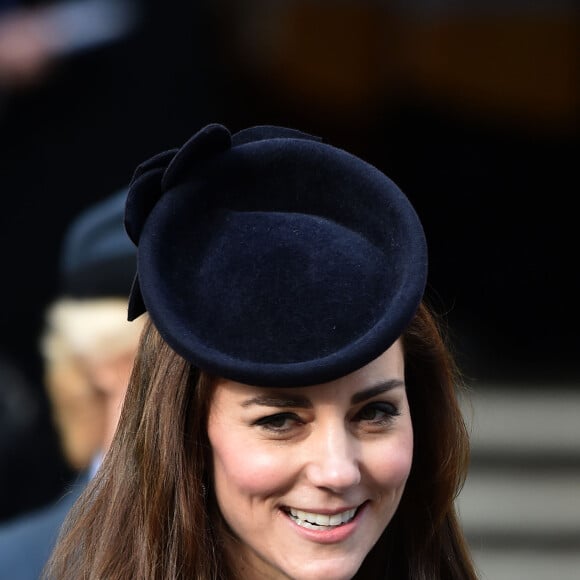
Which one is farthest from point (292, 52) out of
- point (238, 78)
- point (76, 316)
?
point (76, 316)

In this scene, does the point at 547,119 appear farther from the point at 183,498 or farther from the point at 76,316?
the point at 183,498

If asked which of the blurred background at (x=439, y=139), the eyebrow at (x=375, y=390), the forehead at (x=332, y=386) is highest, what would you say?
the forehead at (x=332, y=386)

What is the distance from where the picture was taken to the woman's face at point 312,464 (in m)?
2.03

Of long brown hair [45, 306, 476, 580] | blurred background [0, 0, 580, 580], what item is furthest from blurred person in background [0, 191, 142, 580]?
blurred background [0, 0, 580, 580]

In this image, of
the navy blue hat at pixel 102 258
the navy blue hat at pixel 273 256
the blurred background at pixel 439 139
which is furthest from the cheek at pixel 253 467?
the blurred background at pixel 439 139

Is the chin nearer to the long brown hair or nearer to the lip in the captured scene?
the lip

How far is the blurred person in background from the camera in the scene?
10.5 feet

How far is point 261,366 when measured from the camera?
194 centimetres

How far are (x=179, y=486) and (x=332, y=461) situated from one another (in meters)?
0.28

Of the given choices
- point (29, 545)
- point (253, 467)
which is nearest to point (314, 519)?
point (253, 467)

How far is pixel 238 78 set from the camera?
6.40m

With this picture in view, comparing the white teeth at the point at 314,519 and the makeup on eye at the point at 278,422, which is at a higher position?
the makeup on eye at the point at 278,422

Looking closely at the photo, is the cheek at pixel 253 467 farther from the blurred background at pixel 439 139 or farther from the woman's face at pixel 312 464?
the blurred background at pixel 439 139

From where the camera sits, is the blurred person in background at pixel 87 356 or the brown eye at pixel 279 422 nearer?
the brown eye at pixel 279 422
